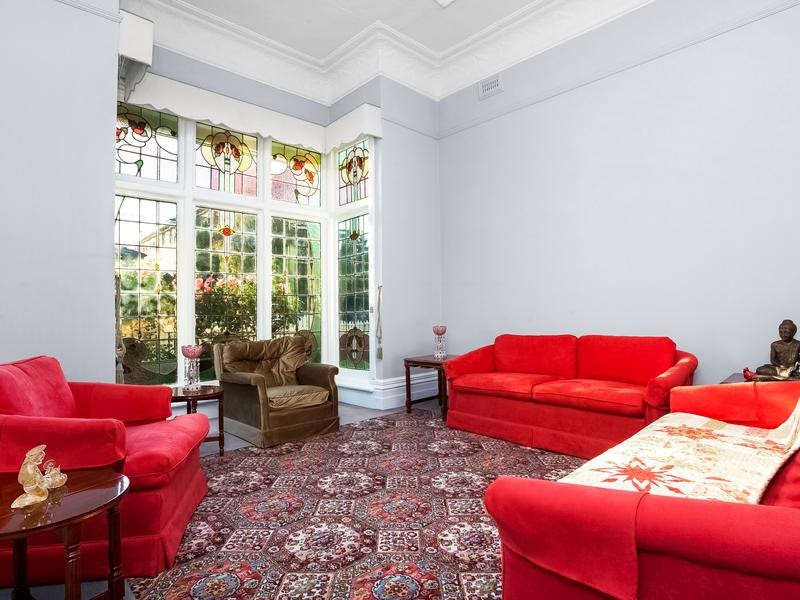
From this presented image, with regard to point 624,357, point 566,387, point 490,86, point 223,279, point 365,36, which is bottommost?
point 566,387

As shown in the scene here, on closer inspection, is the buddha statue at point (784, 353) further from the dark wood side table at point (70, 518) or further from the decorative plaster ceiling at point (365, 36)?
the dark wood side table at point (70, 518)

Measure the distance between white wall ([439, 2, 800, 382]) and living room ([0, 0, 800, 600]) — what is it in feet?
0.08

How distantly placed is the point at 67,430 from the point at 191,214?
333cm

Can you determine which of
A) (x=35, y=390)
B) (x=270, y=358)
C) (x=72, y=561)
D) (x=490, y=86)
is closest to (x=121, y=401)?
(x=35, y=390)

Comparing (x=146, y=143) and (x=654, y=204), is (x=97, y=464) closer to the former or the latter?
(x=146, y=143)

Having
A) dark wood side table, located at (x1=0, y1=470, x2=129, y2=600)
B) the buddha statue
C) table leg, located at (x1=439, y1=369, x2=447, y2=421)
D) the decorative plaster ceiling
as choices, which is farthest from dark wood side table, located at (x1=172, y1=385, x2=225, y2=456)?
the buddha statue

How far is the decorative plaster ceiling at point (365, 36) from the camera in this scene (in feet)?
15.1

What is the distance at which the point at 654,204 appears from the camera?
4117 millimetres

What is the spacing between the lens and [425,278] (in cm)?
582

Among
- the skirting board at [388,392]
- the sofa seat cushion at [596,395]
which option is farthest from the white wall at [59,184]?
the sofa seat cushion at [596,395]

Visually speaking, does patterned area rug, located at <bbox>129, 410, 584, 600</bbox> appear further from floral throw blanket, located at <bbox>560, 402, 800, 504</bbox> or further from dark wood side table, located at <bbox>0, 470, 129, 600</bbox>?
floral throw blanket, located at <bbox>560, 402, 800, 504</bbox>

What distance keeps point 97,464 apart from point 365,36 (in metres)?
4.89

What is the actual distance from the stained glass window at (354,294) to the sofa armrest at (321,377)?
1.14 m

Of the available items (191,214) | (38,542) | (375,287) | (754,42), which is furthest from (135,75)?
(754,42)
